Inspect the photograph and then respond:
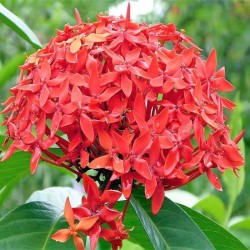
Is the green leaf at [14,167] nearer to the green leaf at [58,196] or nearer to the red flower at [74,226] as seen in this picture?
the green leaf at [58,196]

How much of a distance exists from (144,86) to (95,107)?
0.10 m

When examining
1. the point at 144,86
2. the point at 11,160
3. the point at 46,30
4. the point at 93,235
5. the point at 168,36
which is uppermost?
the point at 46,30

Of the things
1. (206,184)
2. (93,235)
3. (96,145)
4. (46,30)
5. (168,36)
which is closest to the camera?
(93,235)

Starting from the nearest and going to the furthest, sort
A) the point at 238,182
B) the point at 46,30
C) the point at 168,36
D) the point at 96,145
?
the point at 96,145 → the point at 168,36 → the point at 238,182 → the point at 46,30

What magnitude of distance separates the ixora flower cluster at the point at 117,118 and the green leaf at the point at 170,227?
5 centimetres

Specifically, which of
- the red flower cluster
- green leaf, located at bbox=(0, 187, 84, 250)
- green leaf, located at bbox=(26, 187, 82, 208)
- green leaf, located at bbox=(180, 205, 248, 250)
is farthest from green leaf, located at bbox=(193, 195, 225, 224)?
the red flower cluster

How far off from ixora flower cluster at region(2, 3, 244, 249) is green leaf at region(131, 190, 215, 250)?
0.05 meters

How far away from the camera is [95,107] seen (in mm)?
1056

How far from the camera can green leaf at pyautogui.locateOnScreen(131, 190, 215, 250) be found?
1.11m

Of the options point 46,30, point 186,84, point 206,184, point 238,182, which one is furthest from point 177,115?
point 46,30

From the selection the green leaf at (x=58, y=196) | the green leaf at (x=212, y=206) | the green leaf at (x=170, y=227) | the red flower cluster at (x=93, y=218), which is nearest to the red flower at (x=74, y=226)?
the red flower cluster at (x=93, y=218)

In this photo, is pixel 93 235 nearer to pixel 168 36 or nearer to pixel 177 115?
pixel 177 115

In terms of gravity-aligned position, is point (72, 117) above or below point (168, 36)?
below

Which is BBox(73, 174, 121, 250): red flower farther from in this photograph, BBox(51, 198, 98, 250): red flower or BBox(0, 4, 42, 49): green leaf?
BBox(0, 4, 42, 49): green leaf
